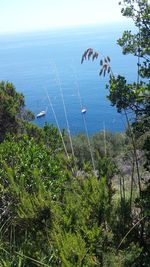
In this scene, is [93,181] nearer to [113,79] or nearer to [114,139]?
[113,79]

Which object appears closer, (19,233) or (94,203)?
(94,203)

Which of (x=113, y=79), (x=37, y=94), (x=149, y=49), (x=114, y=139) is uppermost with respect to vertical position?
(x=37, y=94)

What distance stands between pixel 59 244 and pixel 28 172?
6.73ft

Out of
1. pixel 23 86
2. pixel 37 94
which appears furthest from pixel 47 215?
pixel 23 86

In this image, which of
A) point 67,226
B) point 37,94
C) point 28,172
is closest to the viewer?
point 67,226

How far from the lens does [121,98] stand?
165 inches

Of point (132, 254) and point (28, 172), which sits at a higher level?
point (28, 172)

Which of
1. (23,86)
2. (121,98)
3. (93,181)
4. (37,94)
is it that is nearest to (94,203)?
(93,181)

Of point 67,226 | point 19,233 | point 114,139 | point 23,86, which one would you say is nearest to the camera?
point 67,226

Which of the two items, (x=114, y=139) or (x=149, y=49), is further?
(x=114, y=139)

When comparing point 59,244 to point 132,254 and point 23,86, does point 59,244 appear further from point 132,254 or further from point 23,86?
point 23,86

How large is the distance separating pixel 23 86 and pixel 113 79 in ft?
293

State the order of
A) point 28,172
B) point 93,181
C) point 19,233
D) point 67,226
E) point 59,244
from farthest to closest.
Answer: point 28,172, point 19,233, point 93,181, point 67,226, point 59,244

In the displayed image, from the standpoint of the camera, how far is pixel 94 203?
388cm
